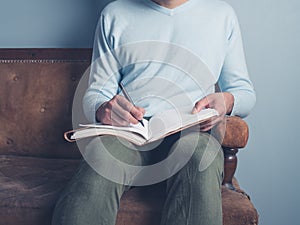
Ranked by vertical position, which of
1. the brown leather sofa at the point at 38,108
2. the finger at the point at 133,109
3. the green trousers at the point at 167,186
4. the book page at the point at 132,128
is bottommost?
the brown leather sofa at the point at 38,108

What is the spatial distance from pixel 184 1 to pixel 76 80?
1.78ft

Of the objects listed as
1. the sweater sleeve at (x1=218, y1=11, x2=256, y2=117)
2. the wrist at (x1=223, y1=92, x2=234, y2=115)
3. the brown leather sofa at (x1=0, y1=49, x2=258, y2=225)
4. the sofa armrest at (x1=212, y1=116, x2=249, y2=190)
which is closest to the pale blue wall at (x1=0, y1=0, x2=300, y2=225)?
the brown leather sofa at (x1=0, y1=49, x2=258, y2=225)

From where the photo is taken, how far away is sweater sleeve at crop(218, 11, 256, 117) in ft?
4.44

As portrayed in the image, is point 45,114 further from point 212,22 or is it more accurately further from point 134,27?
point 212,22

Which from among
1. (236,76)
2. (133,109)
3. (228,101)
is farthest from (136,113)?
(236,76)

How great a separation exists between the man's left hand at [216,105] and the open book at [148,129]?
0.03 m

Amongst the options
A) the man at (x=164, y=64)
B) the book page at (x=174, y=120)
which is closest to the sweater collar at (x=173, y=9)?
the man at (x=164, y=64)

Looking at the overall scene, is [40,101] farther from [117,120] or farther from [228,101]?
[228,101]

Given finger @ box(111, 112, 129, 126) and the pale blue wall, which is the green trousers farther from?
the pale blue wall

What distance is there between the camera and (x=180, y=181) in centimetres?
104

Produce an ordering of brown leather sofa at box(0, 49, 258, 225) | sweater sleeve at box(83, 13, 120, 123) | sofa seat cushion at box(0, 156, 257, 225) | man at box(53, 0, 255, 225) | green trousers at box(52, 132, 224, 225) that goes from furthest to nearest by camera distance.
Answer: brown leather sofa at box(0, 49, 258, 225) < sweater sleeve at box(83, 13, 120, 123) < man at box(53, 0, 255, 225) < sofa seat cushion at box(0, 156, 257, 225) < green trousers at box(52, 132, 224, 225)

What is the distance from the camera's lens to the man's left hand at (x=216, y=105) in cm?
116

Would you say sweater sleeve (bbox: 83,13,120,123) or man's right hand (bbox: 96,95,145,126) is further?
sweater sleeve (bbox: 83,13,120,123)

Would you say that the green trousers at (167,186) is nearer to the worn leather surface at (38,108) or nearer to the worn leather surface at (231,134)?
the worn leather surface at (231,134)
